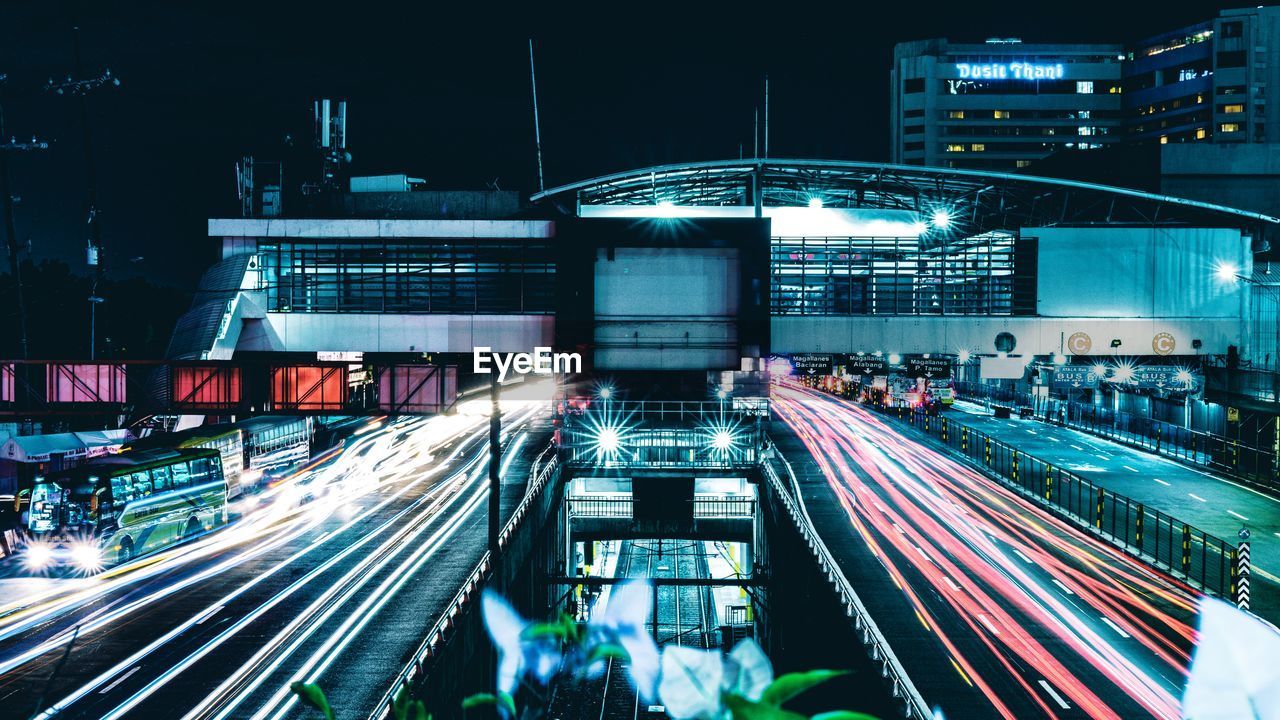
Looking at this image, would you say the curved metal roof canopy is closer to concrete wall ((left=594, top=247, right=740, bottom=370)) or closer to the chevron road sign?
concrete wall ((left=594, top=247, right=740, bottom=370))

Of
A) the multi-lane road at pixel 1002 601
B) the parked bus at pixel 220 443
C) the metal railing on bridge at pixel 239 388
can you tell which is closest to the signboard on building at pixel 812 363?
the multi-lane road at pixel 1002 601

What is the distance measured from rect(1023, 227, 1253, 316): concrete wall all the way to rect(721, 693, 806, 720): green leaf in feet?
142

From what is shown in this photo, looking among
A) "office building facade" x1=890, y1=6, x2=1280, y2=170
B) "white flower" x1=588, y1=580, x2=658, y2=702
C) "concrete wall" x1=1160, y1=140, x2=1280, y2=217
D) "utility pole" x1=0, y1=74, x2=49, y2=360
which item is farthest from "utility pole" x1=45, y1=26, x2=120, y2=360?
"office building facade" x1=890, y1=6, x2=1280, y2=170

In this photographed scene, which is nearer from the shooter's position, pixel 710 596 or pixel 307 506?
pixel 307 506

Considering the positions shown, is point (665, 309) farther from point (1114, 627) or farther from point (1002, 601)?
point (1114, 627)

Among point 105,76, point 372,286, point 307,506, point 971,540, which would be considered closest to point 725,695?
point 971,540

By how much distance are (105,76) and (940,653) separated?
178 ft

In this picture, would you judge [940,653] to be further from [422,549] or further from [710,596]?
[710,596]

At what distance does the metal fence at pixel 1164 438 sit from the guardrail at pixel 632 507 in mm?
20353

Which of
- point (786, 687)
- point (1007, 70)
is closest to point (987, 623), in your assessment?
point (786, 687)

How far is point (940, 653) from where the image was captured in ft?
55.4

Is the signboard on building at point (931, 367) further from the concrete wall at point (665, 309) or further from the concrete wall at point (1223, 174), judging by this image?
the concrete wall at point (1223, 174)

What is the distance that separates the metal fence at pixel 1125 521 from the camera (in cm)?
2120

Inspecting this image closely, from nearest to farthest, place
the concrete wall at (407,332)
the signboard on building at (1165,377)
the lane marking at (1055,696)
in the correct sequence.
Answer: the lane marking at (1055,696) → the signboard on building at (1165,377) → the concrete wall at (407,332)
